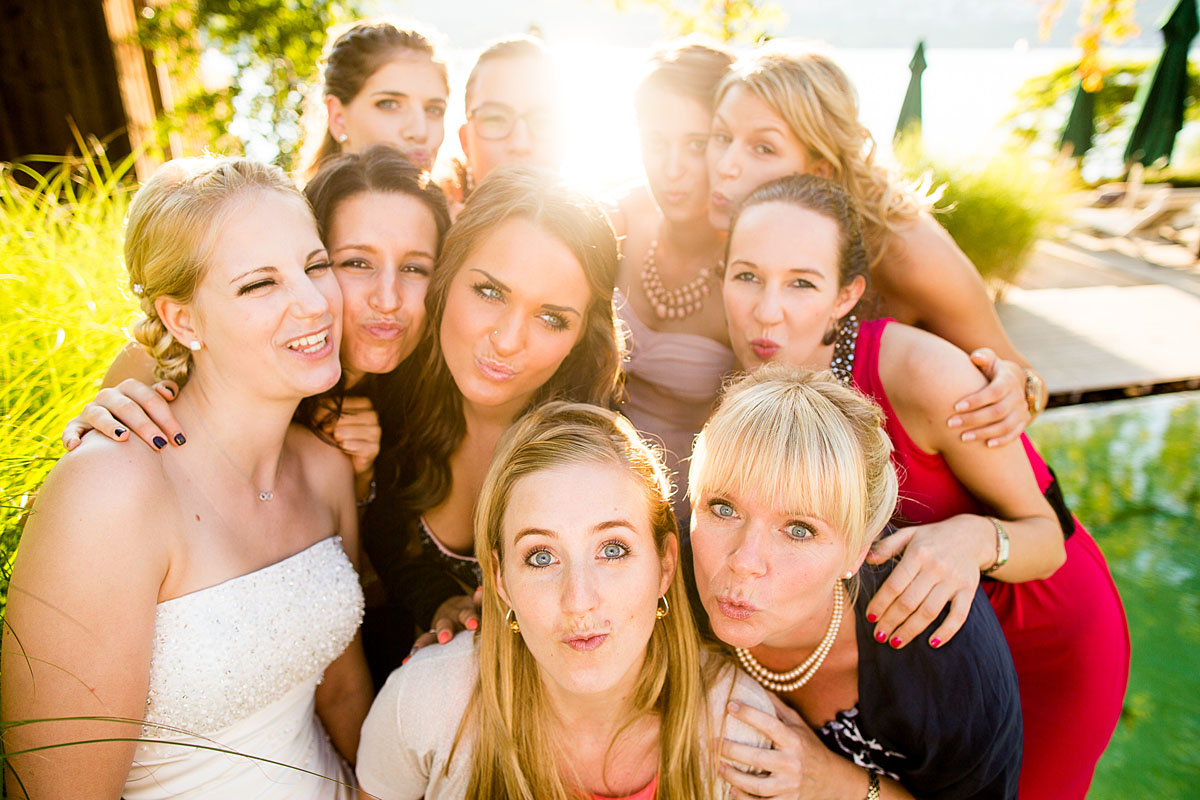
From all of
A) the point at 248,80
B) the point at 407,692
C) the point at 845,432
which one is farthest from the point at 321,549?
the point at 248,80

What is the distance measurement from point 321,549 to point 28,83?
6213 millimetres

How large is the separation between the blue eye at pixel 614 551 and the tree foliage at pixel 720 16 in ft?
26.8

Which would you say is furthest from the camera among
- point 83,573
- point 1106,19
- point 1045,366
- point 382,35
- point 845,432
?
point 1045,366

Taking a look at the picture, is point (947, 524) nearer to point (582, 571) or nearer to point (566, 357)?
point (582, 571)

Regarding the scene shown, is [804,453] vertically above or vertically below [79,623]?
above

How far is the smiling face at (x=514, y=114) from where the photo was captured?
3629mm

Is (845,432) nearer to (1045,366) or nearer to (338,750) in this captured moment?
(338,750)

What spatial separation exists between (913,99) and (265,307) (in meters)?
10.6

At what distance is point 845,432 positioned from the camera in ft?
6.52

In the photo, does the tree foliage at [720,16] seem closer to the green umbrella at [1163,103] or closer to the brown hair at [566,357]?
the green umbrella at [1163,103]

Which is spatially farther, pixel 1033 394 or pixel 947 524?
pixel 1033 394

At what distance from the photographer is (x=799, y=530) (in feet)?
6.50

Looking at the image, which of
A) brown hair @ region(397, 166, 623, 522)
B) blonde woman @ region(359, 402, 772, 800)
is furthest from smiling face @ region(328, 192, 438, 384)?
blonde woman @ region(359, 402, 772, 800)

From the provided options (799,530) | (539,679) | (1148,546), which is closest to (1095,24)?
(1148,546)
